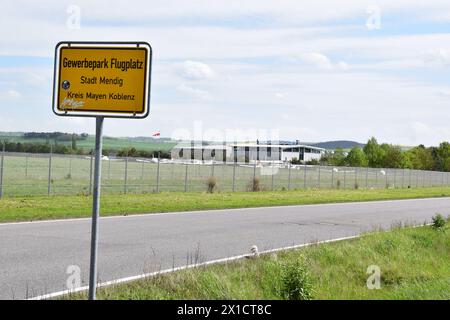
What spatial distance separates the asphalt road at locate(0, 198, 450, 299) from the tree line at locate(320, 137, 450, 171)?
81.7 metres

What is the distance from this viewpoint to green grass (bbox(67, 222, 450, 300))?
8047mm

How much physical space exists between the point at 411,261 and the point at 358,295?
11.4 feet

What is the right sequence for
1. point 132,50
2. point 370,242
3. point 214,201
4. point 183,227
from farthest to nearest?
1. point 214,201
2. point 183,227
3. point 370,242
4. point 132,50

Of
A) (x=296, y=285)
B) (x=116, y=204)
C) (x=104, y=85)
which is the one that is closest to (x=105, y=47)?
(x=104, y=85)

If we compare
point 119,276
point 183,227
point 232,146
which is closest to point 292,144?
point 232,146

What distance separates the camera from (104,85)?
5832 millimetres

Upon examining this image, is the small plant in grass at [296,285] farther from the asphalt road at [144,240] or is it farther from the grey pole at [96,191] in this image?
the grey pole at [96,191]

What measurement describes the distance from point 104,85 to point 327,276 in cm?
517

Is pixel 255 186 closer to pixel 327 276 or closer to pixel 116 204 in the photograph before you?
pixel 116 204

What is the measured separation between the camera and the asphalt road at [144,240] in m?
10.1

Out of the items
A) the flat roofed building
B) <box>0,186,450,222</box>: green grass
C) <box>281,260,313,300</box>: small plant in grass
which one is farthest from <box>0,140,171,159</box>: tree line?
<box>281,260,313,300</box>: small plant in grass

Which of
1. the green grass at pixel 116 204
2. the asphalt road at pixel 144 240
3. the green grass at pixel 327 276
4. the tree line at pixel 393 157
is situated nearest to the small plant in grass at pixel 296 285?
the green grass at pixel 327 276

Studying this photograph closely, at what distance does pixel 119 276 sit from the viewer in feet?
32.4
